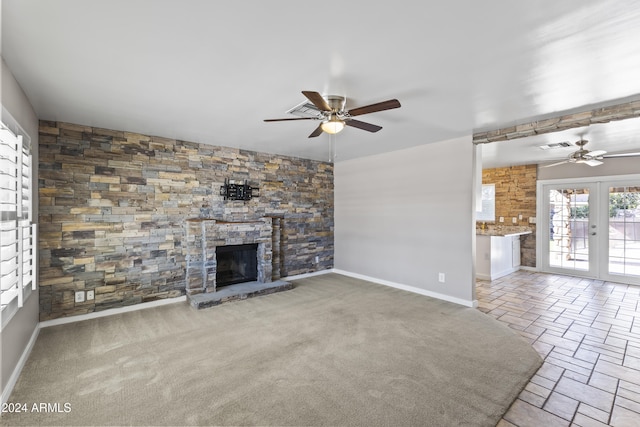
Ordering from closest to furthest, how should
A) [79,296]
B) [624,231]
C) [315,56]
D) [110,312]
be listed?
[315,56] < [79,296] < [110,312] < [624,231]

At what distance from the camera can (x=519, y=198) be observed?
6797 millimetres

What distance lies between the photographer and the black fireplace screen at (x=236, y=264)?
15.6 ft

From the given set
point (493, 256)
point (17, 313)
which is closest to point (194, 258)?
point (17, 313)

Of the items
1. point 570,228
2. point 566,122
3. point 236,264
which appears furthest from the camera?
point 570,228

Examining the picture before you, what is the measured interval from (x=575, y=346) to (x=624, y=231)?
167 inches

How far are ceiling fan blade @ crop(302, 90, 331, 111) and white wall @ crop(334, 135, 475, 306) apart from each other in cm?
264

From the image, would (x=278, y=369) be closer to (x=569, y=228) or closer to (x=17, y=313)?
(x=17, y=313)

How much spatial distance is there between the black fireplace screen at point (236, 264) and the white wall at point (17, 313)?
220 cm

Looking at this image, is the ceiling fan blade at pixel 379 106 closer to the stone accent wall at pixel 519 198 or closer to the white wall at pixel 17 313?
the white wall at pixel 17 313

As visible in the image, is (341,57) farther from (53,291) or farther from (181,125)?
(53,291)

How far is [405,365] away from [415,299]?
201cm

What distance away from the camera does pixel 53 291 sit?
11.2ft

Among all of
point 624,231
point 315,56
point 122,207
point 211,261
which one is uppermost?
point 315,56

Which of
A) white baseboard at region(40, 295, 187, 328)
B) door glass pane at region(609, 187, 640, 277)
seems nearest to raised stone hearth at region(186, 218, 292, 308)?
white baseboard at region(40, 295, 187, 328)
